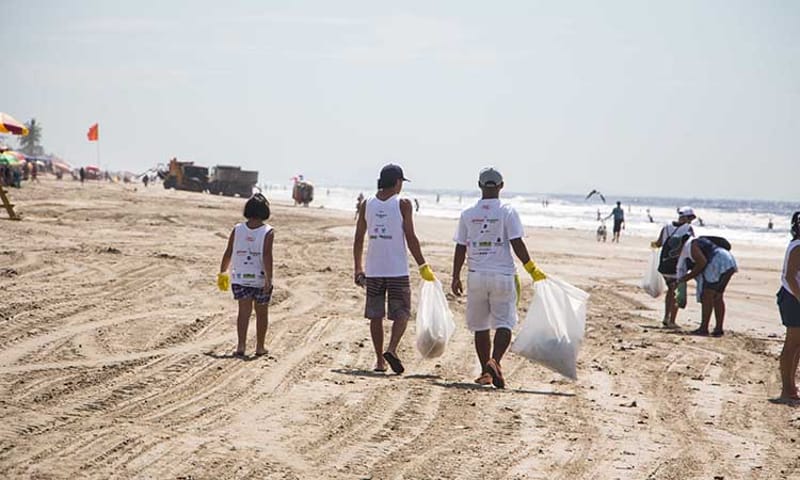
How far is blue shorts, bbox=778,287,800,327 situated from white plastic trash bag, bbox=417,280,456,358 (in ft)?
8.65

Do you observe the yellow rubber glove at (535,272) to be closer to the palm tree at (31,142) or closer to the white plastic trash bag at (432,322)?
the white plastic trash bag at (432,322)

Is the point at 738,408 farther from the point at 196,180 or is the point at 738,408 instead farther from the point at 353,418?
the point at 196,180

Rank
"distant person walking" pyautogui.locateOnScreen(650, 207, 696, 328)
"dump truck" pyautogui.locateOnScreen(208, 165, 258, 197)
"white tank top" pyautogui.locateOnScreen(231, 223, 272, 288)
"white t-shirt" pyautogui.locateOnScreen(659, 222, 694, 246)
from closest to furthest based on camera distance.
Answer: "white tank top" pyautogui.locateOnScreen(231, 223, 272, 288) → "distant person walking" pyautogui.locateOnScreen(650, 207, 696, 328) → "white t-shirt" pyautogui.locateOnScreen(659, 222, 694, 246) → "dump truck" pyautogui.locateOnScreen(208, 165, 258, 197)

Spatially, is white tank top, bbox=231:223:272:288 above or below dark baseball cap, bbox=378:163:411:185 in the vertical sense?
below

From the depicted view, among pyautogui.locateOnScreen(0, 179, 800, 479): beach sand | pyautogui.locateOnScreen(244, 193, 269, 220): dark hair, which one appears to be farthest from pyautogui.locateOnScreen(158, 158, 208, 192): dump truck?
pyautogui.locateOnScreen(244, 193, 269, 220): dark hair

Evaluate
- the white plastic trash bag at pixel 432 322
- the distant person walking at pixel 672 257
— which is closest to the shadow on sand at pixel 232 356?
the white plastic trash bag at pixel 432 322

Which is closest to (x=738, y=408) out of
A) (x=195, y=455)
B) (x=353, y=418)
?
(x=353, y=418)

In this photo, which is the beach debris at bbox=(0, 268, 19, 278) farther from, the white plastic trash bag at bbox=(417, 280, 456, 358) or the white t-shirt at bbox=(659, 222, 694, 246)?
the white t-shirt at bbox=(659, 222, 694, 246)

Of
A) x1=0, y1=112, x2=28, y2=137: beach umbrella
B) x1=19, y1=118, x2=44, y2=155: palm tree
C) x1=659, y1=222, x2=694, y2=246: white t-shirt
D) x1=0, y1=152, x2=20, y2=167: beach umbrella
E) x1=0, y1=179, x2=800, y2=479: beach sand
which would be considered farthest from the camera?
x1=19, y1=118, x2=44, y2=155: palm tree

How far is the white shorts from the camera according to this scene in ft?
26.2

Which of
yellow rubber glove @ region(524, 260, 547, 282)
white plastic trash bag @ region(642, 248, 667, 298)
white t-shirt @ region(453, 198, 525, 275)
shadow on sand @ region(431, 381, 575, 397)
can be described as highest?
white t-shirt @ region(453, 198, 525, 275)

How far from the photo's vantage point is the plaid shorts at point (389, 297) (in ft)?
27.0

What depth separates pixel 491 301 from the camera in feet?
26.5

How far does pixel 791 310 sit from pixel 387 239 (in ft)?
10.5
